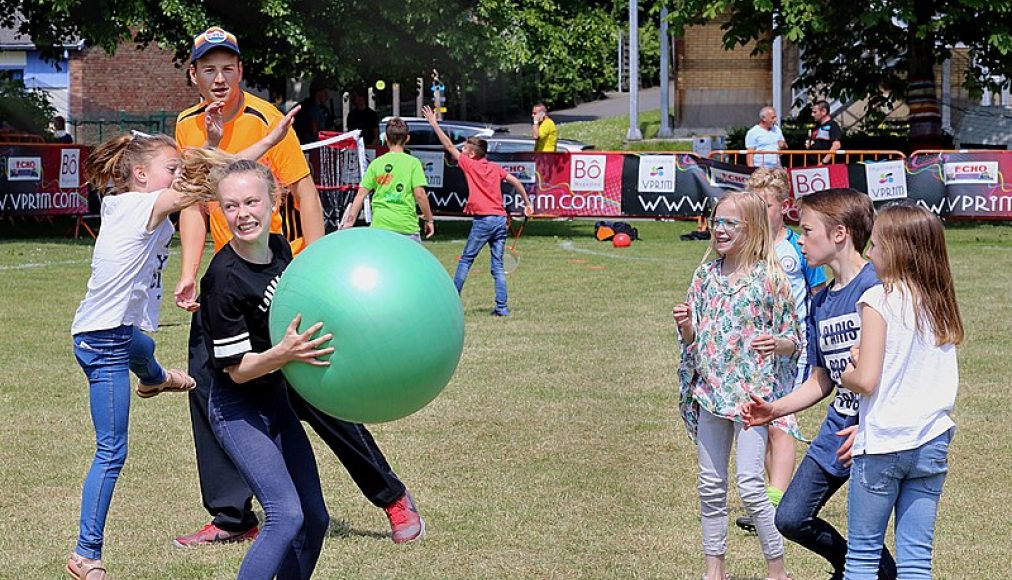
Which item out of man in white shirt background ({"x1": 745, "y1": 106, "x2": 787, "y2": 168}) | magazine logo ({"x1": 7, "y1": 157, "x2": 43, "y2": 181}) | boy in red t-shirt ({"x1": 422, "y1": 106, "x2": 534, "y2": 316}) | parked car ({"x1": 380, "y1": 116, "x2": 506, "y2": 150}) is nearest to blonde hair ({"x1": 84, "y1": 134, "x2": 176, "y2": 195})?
boy in red t-shirt ({"x1": 422, "y1": 106, "x2": 534, "y2": 316})

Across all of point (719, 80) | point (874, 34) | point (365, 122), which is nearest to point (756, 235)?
point (365, 122)

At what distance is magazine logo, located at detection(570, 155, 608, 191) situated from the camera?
2442 cm

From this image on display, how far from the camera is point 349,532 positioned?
6887 mm

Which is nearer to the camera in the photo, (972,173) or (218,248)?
(218,248)

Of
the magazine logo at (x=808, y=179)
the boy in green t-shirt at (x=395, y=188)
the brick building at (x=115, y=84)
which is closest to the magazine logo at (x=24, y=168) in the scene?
the boy in green t-shirt at (x=395, y=188)

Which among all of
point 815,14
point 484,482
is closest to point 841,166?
point 815,14

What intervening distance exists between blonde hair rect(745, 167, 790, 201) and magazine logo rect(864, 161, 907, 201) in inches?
672

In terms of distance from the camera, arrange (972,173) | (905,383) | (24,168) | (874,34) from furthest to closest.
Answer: (874,34), (972,173), (24,168), (905,383)

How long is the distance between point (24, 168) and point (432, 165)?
274 inches

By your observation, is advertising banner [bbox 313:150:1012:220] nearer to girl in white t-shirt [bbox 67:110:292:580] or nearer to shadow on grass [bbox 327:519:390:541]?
shadow on grass [bbox 327:519:390:541]

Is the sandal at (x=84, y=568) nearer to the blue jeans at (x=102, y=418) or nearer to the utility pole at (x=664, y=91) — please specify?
the blue jeans at (x=102, y=418)

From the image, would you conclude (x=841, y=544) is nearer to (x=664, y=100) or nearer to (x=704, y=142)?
(x=704, y=142)

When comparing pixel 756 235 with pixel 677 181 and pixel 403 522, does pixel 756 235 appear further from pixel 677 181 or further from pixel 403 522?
pixel 677 181

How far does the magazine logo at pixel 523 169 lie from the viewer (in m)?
24.7
